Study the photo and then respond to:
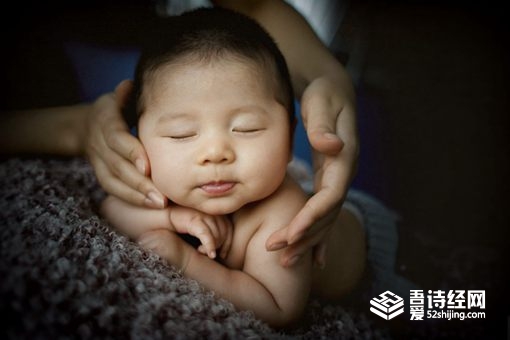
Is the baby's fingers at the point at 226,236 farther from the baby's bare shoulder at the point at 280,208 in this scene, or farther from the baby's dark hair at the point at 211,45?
the baby's dark hair at the point at 211,45

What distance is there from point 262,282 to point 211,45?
27 centimetres

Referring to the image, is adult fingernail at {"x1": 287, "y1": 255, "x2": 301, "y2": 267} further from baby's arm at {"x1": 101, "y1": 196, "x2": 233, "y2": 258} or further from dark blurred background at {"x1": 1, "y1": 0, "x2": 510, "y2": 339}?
dark blurred background at {"x1": 1, "y1": 0, "x2": 510, "y2": 339}

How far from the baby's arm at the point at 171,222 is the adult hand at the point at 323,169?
85 millimetres

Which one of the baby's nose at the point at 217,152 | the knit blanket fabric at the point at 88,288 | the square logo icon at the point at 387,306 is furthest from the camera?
the square logo icon at the point at 387,306

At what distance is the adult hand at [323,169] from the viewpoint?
45 cm

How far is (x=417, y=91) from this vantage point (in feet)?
2.60

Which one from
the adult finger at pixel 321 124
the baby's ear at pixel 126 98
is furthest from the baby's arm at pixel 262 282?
the baby's ear at pixel 126 98

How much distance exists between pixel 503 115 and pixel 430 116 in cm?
12

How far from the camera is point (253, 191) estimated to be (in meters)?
0.48

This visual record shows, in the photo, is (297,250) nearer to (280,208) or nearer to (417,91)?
(280,208)

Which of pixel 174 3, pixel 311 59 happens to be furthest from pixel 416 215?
pixel 174 3

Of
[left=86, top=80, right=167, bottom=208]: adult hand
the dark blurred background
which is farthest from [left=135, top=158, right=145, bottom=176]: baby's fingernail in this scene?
the dark blurred background

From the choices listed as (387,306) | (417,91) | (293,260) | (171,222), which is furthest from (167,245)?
(417,91)

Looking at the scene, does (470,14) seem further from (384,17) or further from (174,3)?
(174,3)
